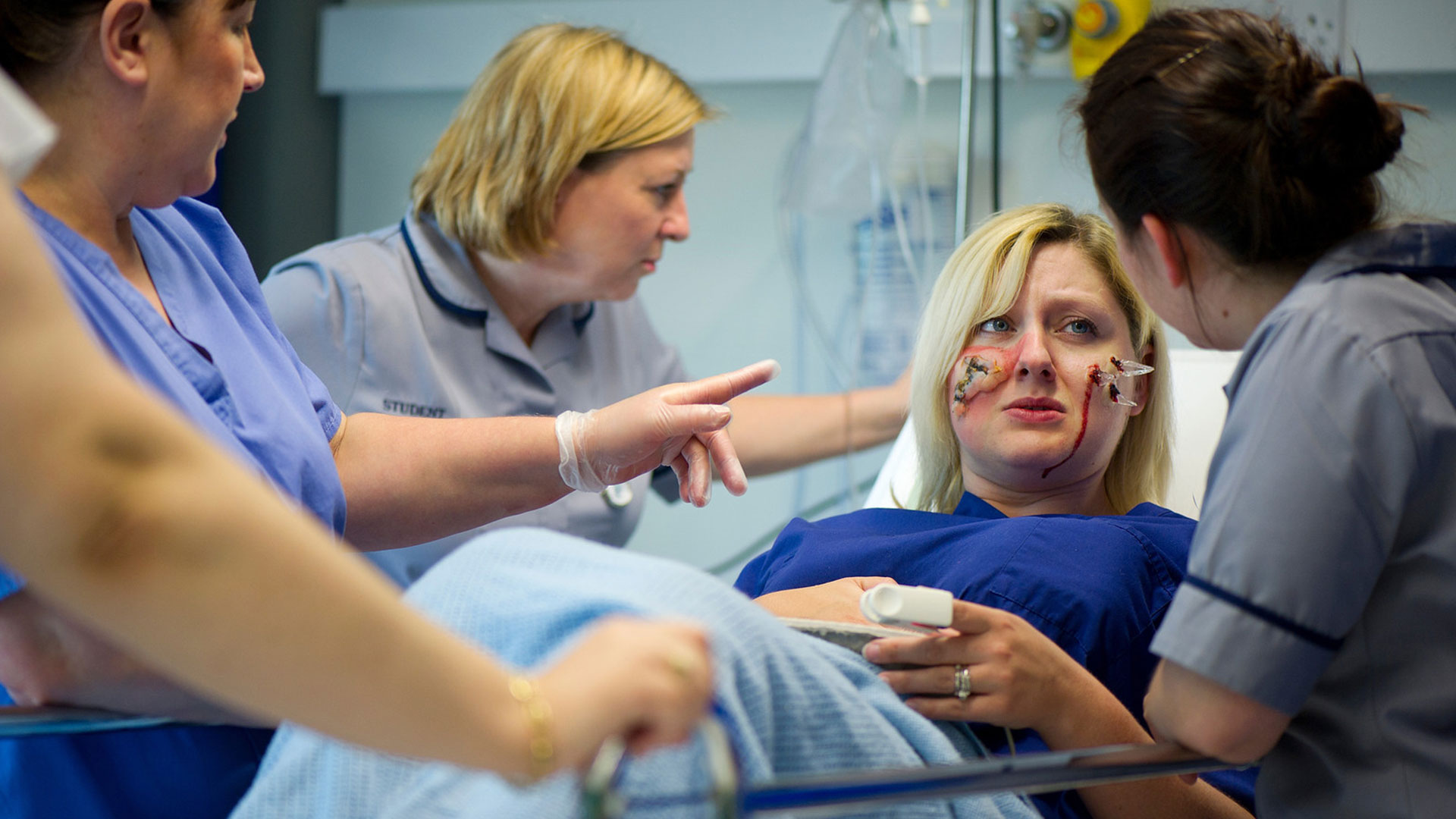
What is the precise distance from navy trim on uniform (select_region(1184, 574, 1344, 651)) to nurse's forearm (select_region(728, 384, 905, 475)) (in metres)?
1.58

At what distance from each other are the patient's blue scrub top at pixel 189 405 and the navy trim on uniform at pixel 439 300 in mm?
757

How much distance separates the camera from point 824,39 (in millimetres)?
2938

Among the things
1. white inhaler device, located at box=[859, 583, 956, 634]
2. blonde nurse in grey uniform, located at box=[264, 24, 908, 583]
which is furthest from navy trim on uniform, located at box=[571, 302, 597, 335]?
white inhaler device, located at box=[859, 583, 956, 634]

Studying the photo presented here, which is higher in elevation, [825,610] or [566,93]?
[566,93]

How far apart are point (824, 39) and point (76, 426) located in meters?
2.64

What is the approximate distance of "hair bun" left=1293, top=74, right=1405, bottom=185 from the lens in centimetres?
98

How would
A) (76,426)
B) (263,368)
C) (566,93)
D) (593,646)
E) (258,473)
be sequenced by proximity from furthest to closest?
(566,93), (263,368), (258,473), (593,646), (76,426)

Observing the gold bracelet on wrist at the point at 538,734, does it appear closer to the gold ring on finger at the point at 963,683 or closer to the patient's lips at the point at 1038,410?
the gold ring on finger at the point at 963,683

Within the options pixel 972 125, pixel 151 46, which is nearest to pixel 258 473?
pixel 151 46

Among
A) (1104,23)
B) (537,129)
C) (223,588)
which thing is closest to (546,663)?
(223,588)

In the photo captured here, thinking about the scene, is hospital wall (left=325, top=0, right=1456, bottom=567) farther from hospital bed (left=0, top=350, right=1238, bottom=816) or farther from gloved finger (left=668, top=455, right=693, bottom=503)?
hospital bed (left=0, top=350, right=1238, bottom=816)

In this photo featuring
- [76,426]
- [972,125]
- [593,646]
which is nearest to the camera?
[76,426]

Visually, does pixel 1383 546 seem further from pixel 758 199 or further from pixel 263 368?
pixel 758 199

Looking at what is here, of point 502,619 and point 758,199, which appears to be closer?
point 502,619
